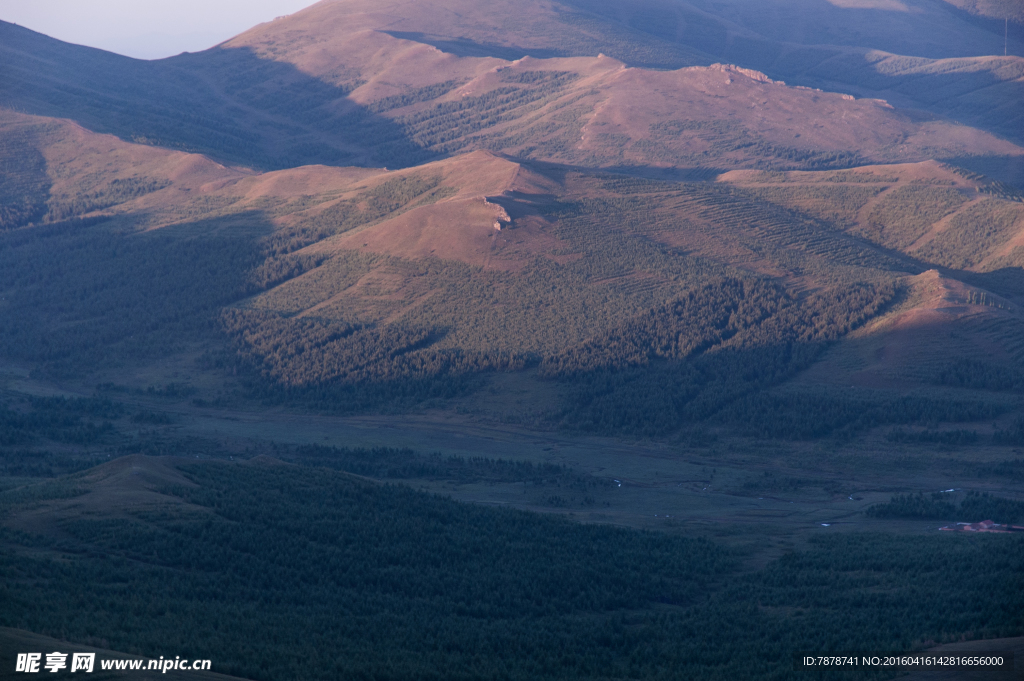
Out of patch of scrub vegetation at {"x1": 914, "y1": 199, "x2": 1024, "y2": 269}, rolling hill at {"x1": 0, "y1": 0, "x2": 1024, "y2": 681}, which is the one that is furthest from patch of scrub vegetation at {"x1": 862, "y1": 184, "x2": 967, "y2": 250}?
patch of scrub vegetation at {"x1": 914, "y1": 199, "x2": 1024, "y2": 269}

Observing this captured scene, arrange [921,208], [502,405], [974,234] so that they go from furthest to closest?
[921,208] → [974,234] → [502,405]

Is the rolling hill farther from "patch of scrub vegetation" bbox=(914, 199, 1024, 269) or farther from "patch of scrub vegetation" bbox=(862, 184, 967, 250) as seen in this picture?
"patch of scrub vegetation" bbox=(862, 184, 967, 250)

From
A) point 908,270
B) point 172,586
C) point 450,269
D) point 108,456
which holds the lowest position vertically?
point 108,456

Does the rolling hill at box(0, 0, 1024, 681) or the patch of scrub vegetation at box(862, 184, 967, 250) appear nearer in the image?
the rolling hill at box(0, 0, 1024, 681)

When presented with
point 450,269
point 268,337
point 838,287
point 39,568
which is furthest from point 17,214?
point 39,568

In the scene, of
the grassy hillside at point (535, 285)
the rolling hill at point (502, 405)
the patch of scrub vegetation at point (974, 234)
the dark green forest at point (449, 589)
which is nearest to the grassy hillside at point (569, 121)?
the rolling hill at point (502, 405)

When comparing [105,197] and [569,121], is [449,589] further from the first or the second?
[569,121]

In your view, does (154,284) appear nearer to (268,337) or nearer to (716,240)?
(268,337)

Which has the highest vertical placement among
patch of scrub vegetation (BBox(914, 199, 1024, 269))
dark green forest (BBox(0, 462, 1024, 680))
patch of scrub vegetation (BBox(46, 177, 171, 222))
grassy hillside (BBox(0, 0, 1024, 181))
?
grassy hillside (BBox(0, 0, 1024, 181))

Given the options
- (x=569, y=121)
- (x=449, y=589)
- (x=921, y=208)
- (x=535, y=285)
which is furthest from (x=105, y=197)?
(x=449, y=589)
